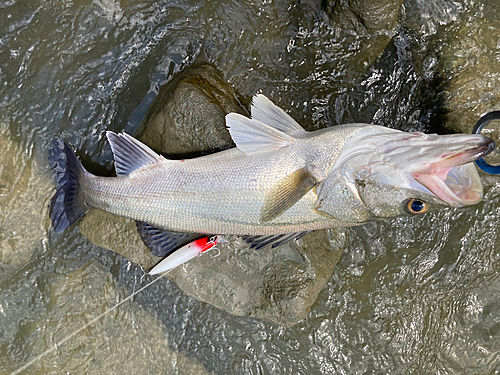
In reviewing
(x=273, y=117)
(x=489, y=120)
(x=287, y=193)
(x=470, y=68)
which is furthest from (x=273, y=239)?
(x=470, y=68)

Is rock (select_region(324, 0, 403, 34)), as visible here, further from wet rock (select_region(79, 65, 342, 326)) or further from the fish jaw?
the fish jaw

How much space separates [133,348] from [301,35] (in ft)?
12.5

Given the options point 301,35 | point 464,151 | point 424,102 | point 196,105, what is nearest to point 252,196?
Answer: point 196,105

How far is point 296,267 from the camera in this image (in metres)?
3.38

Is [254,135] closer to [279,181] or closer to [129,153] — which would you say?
[279,181]

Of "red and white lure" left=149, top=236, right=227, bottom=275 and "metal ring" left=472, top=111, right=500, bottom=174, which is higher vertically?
"metal ring" left=472, top=111, right=500, bottom=174

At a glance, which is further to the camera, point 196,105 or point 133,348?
point 133,348

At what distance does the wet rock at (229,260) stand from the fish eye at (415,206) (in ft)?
4.04

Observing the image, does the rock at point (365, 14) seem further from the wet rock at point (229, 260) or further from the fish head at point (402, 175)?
the fish head at point (402, 175)

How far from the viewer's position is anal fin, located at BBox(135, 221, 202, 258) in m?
3.11

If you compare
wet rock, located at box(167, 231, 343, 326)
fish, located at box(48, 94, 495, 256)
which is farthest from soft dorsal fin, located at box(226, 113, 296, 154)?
wet rock, located at box(167, 231, 343, 326)

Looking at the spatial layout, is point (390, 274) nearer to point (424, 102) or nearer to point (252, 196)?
point (424, 102)

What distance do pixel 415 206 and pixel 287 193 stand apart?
33.2 inches

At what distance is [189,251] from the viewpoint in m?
3.13
